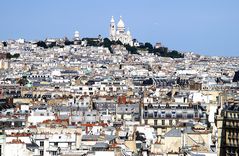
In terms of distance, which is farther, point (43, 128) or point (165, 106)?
point (165, 106)

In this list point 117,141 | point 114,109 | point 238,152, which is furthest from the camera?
point 114,109

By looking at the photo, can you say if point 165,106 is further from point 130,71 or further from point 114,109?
point 130,71

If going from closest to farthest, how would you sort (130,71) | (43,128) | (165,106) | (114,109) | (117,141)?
(117,141) → (43,128) → (165,106) → (114,109) → (130,71)

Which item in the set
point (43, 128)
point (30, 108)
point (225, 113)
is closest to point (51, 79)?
point (30, 108)

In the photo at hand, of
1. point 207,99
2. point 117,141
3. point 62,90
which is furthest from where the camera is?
point 62,90

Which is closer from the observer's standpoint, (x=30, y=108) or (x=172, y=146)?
(x=172, y=146)

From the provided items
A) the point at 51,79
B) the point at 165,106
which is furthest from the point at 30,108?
the point at 51,79

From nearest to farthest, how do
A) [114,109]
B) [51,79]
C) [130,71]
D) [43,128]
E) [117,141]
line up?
[117,141]
[43,128]
[114,109]
[51,79]
[130,71]

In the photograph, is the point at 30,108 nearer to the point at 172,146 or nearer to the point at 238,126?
the point at 172,146
